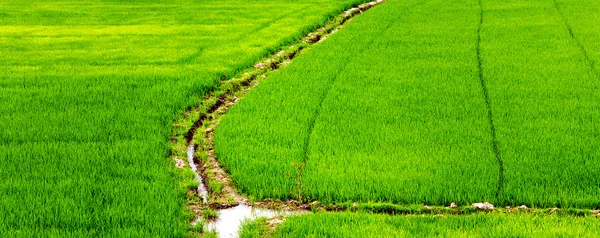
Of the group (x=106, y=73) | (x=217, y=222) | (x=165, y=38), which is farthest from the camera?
(x=165, y=38)

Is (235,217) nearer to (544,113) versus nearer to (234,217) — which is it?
(234,217)

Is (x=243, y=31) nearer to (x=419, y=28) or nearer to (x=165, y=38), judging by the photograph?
(x=165, y=38)

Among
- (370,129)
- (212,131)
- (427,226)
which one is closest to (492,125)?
(370,129)

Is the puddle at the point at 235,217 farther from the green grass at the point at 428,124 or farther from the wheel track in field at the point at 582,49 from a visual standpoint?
the wheel track in field at the point at 582,49

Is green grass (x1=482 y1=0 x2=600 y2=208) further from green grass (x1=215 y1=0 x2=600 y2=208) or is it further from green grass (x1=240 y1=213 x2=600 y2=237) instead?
green grass (x1=240 y1=213 x2=600 y2=237)

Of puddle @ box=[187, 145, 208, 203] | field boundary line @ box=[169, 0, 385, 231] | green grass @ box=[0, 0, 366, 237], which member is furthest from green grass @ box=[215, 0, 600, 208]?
green grass @ box=[0, 0, 366, 237]

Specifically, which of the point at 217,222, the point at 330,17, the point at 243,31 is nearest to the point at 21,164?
the point at 217,222

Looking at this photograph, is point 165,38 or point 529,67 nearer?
point 529,67
